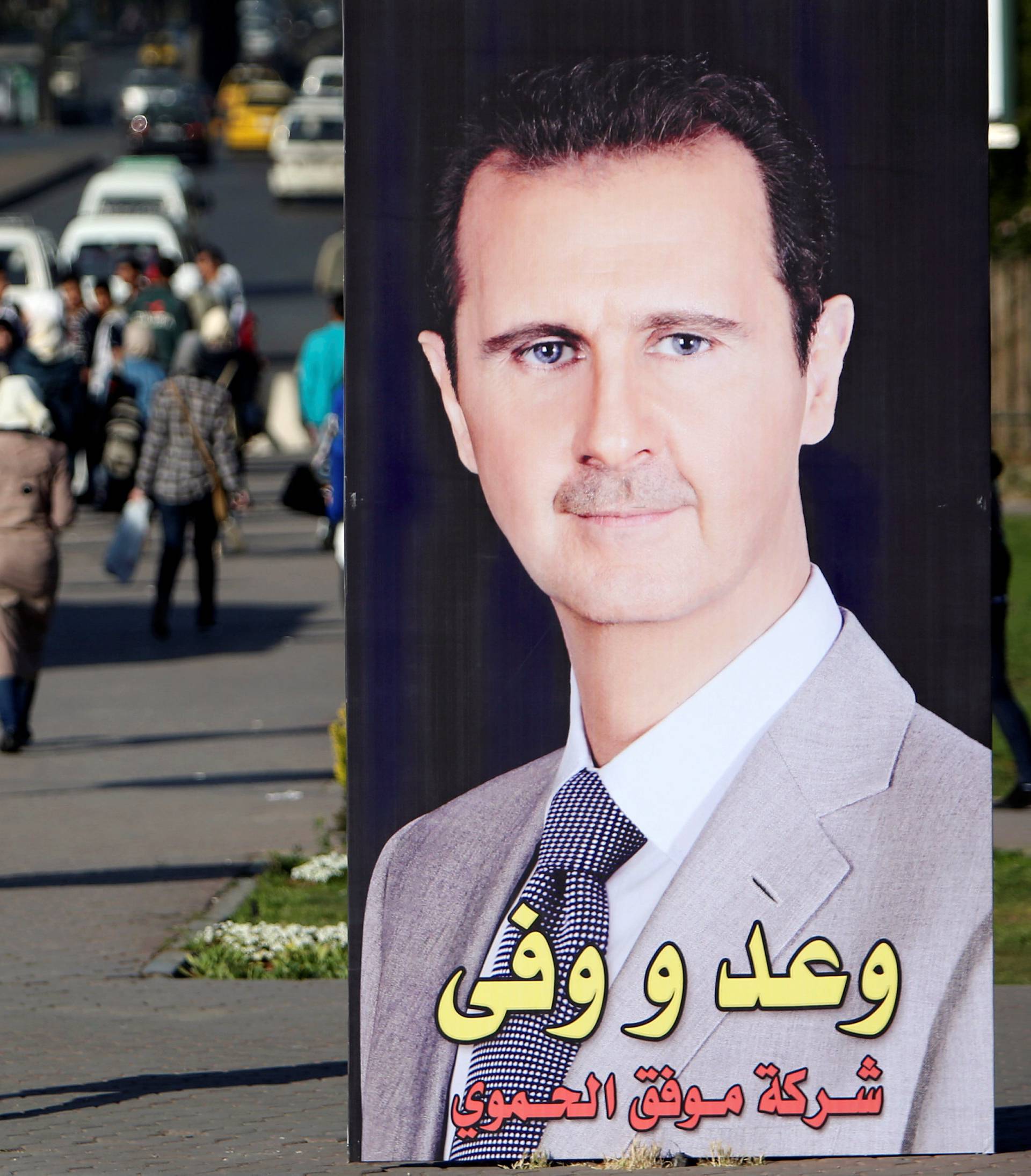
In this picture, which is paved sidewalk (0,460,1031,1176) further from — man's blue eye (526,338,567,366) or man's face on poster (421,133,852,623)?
man's blue eye (526,338,567,366)

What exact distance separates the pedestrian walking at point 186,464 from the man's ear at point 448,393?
402 inches

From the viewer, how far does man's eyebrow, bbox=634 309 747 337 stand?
18.9ft

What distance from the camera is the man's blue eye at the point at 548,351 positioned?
579cm

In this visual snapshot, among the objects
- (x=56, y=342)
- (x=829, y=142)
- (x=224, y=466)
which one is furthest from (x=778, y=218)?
(x=56, y=342)

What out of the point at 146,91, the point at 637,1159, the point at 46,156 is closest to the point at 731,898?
the point at 637,1159

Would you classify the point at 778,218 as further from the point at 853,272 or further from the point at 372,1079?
the point at 372,1079

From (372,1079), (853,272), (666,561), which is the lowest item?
(372,1079)

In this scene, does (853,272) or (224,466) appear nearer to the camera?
(853,272)

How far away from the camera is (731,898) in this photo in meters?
5.76

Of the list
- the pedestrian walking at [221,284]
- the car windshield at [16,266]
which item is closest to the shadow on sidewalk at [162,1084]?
the pedestrian walking at [221,284]

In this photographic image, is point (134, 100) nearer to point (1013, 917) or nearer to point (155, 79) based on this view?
point (155, 79)

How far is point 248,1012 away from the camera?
778cm

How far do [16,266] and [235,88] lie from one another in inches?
1586

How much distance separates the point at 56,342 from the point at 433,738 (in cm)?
1460
